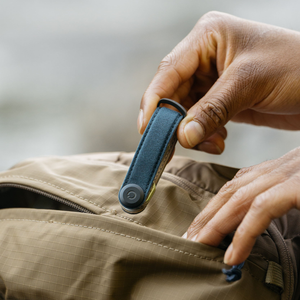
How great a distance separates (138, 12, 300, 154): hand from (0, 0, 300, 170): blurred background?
0.62 metres

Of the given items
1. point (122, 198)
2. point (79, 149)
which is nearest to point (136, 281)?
point (122, 198)

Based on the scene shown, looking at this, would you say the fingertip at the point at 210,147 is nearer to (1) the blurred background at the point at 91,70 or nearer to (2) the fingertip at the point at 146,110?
(2) the fingertip at the point at 146,110

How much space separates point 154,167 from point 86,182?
0.21 m

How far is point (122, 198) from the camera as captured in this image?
439 millimetres

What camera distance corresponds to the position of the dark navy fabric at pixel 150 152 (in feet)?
1.48

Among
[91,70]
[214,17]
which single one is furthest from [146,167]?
[91,70]

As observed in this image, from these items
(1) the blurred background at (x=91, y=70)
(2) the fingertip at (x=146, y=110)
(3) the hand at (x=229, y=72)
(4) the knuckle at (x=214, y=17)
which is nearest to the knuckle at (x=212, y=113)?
(3) the hand at (x=229, y=72)

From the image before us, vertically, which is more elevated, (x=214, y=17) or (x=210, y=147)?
(x=214, y=17)

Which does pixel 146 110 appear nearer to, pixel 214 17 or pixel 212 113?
pixel 212 113

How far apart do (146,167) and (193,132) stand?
5.2 inches

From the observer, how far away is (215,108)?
57 cm

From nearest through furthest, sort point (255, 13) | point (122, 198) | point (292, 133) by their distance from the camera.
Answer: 1. point (122, 198)
2. point (292, 133)
3. point (255, 13)

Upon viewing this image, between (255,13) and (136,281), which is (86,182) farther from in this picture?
(255,13)

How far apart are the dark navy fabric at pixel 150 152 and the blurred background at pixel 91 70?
796 millimetres
